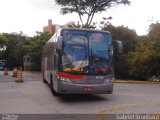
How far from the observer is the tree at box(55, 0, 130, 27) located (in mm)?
41906

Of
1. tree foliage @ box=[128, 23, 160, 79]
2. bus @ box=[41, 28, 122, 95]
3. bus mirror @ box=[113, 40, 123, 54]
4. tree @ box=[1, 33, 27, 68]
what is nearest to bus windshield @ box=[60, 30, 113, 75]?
bus @ box=[41, 28, 122, 95]

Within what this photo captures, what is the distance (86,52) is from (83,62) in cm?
46

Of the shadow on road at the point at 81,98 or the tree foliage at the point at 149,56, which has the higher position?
the tree foliage at the point at 149,56

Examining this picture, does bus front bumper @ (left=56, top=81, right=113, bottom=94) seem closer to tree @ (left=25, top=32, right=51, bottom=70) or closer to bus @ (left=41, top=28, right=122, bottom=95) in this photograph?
bus @ (left=41, top=28, right=122, bottom=95)

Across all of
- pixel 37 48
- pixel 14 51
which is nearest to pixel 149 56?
pixel 37 48

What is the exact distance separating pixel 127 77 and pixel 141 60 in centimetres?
1074

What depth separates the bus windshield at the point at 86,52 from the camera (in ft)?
51.1

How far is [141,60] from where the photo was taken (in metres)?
32.3

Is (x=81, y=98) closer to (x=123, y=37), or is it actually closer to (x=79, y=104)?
(x=79, y=104)

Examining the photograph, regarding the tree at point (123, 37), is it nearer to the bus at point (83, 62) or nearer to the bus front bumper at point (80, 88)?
the bus at point (83, 62)

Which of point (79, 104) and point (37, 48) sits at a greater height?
point (37, 48)

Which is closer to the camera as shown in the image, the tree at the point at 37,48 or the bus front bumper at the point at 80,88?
the bus front bumper at the point at 80,88

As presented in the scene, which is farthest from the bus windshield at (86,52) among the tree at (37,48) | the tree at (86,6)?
the tree at (37,48)

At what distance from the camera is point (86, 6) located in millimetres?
42094
